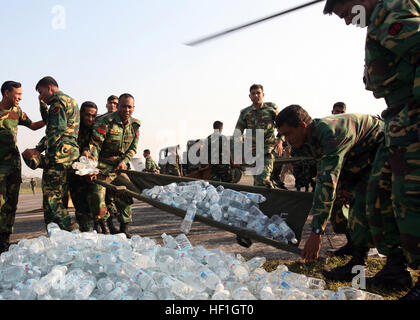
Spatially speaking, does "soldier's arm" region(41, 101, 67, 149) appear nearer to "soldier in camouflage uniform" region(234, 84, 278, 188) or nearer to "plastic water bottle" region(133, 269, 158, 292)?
"plastic water bottle" region(133, 269, 158, 292)

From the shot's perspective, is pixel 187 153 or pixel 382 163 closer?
pixel 382 163

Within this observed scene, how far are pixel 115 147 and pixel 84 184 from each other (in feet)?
2.28

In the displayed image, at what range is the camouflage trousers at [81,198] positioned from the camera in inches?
183

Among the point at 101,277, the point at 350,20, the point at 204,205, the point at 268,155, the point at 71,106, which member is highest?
the point at 350,20

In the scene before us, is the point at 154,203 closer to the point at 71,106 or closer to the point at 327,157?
the point at 327,157

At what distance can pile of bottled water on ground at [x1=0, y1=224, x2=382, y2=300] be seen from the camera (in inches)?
78.2

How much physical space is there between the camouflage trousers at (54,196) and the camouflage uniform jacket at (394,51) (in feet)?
11.8

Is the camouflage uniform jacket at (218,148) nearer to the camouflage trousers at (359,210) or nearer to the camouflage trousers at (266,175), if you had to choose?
the camouflage trousers at (266,175)

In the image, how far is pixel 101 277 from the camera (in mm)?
2273

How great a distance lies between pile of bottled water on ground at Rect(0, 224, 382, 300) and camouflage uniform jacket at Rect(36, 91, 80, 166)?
1518 mm

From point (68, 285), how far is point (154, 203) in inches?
49.0

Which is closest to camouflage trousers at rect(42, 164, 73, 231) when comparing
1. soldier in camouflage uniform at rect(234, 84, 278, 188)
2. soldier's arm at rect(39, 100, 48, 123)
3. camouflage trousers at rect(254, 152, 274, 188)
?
soldier's arm at rect(39, 100, 48, 123)

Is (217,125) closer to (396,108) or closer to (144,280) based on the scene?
(396,108)
